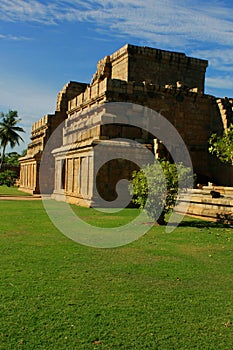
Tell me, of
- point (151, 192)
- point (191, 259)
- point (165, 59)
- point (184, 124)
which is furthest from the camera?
point (165, 59)

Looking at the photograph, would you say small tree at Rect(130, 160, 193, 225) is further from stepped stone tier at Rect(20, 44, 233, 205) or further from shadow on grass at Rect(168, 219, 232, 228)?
stepped stone tier at Rect(20, 44, 233, 205)

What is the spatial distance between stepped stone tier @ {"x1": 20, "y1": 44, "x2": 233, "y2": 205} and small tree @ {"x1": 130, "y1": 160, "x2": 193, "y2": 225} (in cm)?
Result: 530

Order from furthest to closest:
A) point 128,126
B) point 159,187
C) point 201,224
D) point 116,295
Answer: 1. point 128,126
2. point 201,224
3. point 159,187
4. point 116,295

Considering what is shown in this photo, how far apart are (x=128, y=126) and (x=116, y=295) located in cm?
1509

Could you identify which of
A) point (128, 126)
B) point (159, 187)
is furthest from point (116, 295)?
point (128, 126)

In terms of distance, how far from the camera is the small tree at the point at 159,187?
479 inches

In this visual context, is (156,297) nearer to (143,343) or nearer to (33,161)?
(143,343)

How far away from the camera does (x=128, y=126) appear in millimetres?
20031

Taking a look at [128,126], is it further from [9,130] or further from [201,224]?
[9,130]

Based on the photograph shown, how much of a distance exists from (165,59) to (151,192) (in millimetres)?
16406

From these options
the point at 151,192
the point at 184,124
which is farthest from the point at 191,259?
the point at 184,124

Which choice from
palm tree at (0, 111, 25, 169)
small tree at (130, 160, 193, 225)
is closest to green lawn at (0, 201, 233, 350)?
small tree at (130, 160, 193, 225)

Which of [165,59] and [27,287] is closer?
[27,287]

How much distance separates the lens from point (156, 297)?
552 centimetres
